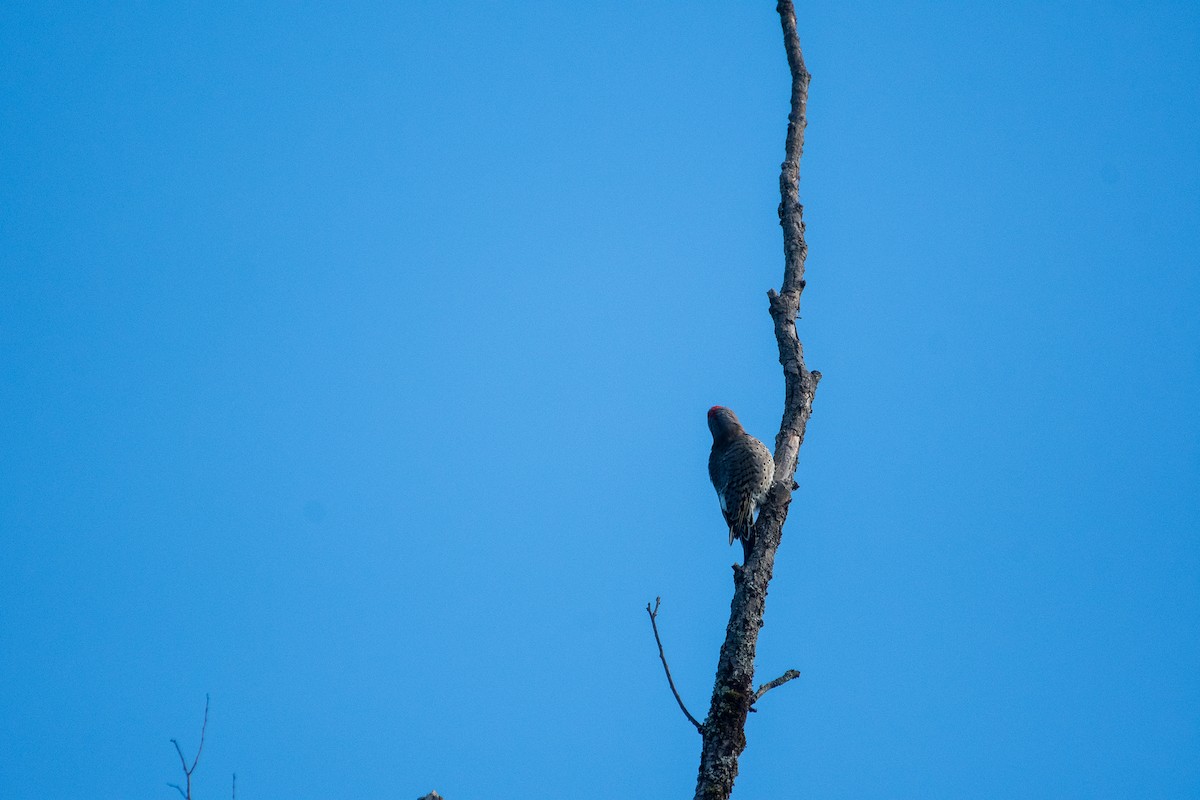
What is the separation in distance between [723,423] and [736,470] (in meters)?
1.41

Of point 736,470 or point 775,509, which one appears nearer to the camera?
point 775,509

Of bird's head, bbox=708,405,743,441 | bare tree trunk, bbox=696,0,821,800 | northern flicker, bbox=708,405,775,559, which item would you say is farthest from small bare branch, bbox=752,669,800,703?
bird's head, bbox=708,405,743,441

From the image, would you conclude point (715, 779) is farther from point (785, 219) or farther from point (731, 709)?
point (785, 219)

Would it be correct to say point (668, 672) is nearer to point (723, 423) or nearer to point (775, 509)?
point (775, 509)

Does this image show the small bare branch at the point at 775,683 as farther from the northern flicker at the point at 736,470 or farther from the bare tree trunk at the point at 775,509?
the northern flicker at the point at 736,470

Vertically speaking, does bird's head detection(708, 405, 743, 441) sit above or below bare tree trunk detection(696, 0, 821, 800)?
above

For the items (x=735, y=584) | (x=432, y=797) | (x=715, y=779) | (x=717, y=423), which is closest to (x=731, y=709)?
(x=715, y=779)

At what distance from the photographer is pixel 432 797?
11.8 ft

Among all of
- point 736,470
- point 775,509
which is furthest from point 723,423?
point 775,509

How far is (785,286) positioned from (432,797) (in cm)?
396

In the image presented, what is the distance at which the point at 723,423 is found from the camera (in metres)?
10.3

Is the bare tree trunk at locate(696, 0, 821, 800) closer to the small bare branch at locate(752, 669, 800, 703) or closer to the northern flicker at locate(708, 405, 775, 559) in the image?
the small bare branch at locate(752, 669, 800, 703)

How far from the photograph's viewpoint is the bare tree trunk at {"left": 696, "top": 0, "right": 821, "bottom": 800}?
401cm

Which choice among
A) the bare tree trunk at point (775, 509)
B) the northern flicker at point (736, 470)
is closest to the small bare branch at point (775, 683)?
the bare tree trunk at point (775, 509)
